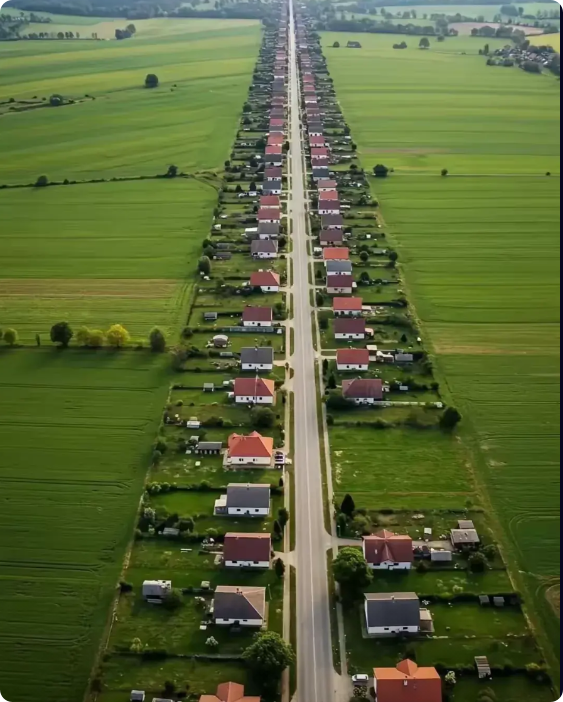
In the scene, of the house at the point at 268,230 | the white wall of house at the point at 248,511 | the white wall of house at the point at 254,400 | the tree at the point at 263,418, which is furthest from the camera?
the house at the point at 268,230

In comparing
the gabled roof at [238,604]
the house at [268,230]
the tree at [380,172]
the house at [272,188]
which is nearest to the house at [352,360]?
the gabled roof at [238,604]

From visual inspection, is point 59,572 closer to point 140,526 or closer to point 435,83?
point 140,526

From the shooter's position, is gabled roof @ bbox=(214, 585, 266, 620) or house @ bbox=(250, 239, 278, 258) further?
house @ bbox=(250, 239, 278, 258)

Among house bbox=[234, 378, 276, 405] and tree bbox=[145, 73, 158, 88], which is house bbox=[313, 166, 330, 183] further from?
tree bbox=[145, 73, 158, 88]

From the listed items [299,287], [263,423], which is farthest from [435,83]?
[263,423]

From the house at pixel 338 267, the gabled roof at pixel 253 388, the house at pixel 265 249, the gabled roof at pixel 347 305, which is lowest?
the gabled roof at pixel 253 388

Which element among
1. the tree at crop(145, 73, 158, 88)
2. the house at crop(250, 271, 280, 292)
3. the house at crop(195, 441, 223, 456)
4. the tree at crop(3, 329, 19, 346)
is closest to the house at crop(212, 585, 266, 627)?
the house at crop(195, 441, 223, 456)

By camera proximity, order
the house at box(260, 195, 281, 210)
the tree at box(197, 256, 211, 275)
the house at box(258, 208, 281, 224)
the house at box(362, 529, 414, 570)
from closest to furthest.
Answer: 1. the house at box(362, 529, 414, 570)
2. the tree at box(197, 256, 211, 275)
3. the house at box(258, 208, 281, 224)
4. the house at box(260, 195, 281, 210)

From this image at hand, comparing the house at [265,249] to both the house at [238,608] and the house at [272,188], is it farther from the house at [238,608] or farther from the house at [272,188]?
the house at [238,608]
